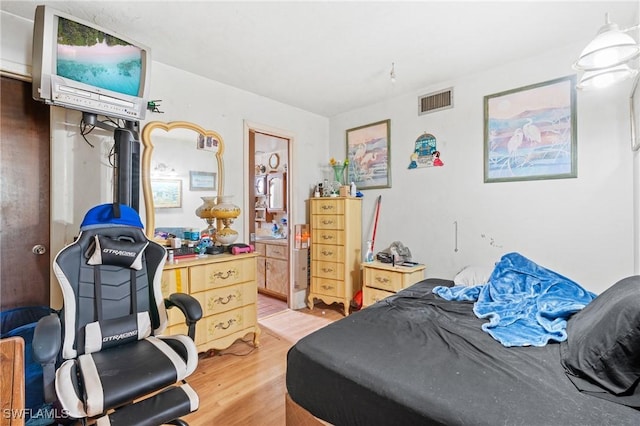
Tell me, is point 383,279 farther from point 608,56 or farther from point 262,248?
point 608,56

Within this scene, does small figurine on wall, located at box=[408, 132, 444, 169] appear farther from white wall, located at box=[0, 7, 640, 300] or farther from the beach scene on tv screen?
the beach scene on tv screen

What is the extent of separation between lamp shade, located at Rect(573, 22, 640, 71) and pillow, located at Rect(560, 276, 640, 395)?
1082 millimetres

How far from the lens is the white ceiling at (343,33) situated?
186 centimetres

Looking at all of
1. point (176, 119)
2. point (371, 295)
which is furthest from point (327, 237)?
point (176, 119)

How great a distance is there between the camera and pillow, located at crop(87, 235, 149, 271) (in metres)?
1.57

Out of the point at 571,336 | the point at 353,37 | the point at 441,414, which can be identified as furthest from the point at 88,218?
the point at 571,336

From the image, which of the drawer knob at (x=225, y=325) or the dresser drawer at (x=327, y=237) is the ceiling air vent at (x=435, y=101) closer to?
the dresser drawer at (x=327, y=237)

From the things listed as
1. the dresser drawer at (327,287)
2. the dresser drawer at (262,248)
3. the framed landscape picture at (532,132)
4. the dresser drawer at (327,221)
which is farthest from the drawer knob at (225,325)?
the framed landscape picture at (532,132)

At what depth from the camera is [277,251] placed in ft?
13.5

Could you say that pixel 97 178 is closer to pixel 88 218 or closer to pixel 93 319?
pixel 88 218

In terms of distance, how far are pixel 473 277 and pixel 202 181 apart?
8.72ft

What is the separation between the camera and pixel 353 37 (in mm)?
2184

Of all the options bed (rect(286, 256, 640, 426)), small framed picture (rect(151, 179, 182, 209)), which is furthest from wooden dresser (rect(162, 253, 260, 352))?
bed (rect(286, 256, 640, 426))

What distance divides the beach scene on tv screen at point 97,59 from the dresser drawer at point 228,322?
73.3 inches
